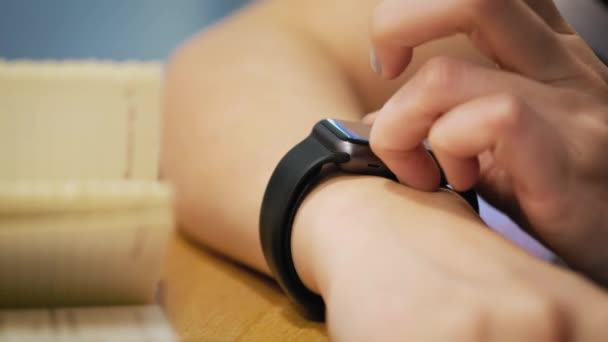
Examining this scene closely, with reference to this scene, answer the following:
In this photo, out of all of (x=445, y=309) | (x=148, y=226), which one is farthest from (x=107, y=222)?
(x=445, y=309)

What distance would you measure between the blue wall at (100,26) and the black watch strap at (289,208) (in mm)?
572

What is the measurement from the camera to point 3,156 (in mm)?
272

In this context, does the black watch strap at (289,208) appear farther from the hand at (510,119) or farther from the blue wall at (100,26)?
the blue wall at (100,26)

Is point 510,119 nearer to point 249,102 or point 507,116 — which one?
point 507,116

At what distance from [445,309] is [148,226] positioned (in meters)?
0.10

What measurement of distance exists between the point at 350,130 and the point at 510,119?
0.10 metres

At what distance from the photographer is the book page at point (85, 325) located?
0.24 meters

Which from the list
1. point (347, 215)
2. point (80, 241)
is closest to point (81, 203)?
point (80, 241)

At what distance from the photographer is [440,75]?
0.29 m

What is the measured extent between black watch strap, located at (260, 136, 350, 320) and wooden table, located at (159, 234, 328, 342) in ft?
0.05

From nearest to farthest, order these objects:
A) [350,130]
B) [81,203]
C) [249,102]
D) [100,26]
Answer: [81,203]
[350,130]
[249,102]
[100,26]

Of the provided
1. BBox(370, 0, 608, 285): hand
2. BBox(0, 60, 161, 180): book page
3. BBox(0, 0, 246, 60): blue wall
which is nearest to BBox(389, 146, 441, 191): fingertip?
BBox(370, 0, 608, 285): hand

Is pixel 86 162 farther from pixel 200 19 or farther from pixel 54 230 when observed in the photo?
pixel 200 19

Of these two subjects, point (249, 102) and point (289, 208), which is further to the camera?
point (249, 102)
